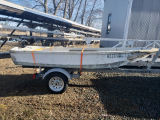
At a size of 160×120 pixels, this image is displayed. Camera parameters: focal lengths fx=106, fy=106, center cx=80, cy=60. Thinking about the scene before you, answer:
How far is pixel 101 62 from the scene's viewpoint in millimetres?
3375

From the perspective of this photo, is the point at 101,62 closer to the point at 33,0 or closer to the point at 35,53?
the point at 35,53

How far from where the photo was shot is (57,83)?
11.5ft

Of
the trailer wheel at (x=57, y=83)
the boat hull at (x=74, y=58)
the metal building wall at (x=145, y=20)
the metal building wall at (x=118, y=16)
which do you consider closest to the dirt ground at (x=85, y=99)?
the trailer wheel at (x=57, y=83)

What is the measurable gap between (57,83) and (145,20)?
6.81 meters

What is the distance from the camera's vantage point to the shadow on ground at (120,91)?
280 cm

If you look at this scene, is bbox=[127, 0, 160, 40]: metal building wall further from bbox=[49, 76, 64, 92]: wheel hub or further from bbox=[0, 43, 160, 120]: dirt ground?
bbox=[49, 76, 64, 92]: wheel hub

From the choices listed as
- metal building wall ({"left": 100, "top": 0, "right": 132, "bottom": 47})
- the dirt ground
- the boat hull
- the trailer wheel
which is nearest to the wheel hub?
the trailer wheel

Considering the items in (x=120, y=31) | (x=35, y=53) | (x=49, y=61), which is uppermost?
(x=120, y=31)

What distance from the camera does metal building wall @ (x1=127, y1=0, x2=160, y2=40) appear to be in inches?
263

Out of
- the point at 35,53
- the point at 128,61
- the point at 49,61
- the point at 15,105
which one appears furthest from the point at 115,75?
the point at 15,105

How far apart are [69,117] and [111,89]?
77.6 inches

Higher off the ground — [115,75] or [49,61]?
[49,61]

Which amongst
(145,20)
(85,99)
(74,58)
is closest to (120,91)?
(85,99)

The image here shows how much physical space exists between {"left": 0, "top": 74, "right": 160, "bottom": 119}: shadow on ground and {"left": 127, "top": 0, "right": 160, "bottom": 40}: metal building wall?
131 inches
